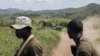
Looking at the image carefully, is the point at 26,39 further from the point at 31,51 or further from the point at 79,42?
the point at 79,42

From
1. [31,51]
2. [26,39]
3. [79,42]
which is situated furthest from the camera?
[26,39]

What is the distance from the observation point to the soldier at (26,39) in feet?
14.6

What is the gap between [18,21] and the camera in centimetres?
462

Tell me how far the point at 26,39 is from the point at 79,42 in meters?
0.82

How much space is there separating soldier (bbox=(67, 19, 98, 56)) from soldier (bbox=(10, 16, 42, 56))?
0.57 meters

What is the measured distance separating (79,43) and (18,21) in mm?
976

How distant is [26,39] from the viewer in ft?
15.0

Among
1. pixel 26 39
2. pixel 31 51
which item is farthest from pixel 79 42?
pixel 26 39

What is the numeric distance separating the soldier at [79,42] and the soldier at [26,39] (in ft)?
1.89

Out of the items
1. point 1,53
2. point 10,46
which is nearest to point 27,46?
point 1,53

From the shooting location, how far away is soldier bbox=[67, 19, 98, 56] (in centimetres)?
402

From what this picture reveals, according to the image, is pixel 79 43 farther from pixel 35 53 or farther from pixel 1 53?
pixel 1 53

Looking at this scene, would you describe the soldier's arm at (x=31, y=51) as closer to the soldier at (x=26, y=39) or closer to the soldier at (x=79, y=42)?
the soldier at (x=26, y=39)

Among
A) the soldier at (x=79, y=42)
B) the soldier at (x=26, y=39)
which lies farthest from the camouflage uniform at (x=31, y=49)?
the soldier at (x=79, y=42)
